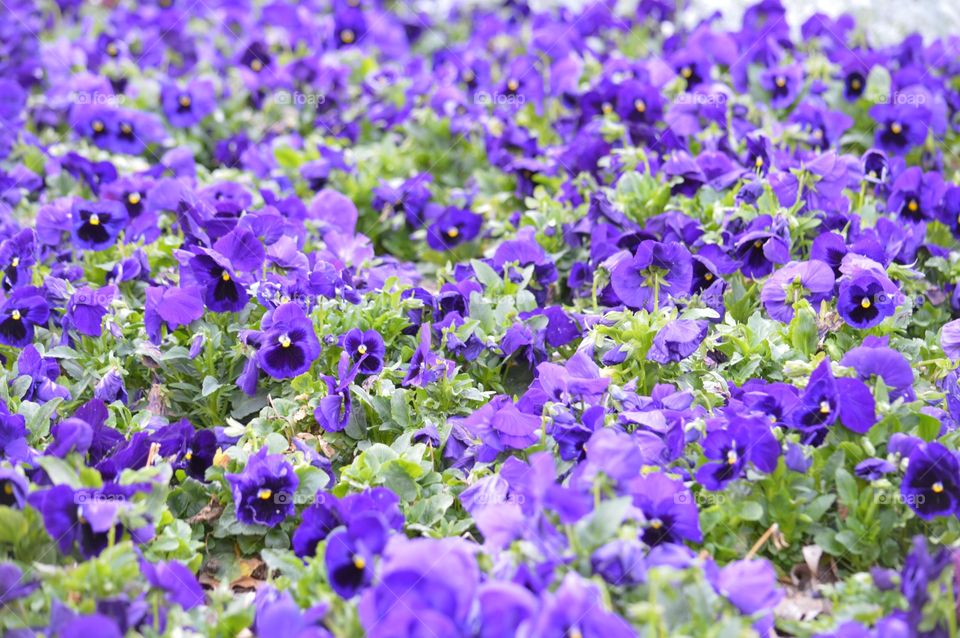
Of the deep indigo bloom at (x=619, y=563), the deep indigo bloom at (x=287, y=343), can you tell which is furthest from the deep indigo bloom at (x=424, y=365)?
the deep indigo bloom at (x=619, y=563)

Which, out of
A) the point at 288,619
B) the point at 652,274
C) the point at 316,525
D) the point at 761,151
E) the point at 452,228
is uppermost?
the point at 761,151

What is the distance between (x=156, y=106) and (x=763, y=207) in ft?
9.68

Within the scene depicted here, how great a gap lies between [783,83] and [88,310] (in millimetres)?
2887

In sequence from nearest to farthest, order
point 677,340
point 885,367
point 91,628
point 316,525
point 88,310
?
point 91,628
point 316,525
point 885,367
point 677,340
point 88,310

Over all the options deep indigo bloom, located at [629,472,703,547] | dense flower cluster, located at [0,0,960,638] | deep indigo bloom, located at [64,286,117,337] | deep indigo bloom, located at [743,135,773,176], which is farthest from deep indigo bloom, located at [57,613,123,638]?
deep indigo bloom, located at [743,135,773,176]

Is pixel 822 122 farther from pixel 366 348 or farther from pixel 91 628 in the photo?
pixel 91 628

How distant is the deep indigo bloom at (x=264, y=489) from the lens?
2.51 metres

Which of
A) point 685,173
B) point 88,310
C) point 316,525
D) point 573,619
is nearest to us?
point 573,619

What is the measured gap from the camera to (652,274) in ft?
9.83

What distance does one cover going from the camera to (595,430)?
8.13 ft

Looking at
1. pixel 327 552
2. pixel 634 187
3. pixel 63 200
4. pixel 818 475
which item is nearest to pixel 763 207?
pixel 634 187

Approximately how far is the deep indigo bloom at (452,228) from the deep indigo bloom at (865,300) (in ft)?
5.08

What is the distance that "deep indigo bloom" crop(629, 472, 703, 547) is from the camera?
7.36ft

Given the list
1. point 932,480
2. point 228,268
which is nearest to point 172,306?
point 228,268
